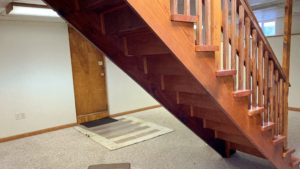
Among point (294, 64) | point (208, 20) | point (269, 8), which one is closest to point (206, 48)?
point (208, 20)

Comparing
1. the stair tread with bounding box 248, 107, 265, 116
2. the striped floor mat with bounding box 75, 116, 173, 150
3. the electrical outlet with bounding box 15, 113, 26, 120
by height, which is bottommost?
the striped floor mat with bounding box 75, 116, 173, 150

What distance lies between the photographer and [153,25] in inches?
47.0

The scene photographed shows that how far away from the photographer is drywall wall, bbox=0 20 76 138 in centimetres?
400

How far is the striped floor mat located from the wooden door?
0.53 metres

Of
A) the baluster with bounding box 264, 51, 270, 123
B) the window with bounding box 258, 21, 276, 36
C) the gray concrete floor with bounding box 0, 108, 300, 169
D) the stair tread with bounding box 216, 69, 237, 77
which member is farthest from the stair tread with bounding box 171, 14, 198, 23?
the window with bounding box 258, 21, 276, 36

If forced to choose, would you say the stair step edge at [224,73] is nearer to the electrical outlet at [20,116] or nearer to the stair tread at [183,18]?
the stair tread at [183,18]

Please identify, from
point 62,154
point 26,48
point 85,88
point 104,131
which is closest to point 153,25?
point 62,154

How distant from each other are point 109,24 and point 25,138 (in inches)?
132

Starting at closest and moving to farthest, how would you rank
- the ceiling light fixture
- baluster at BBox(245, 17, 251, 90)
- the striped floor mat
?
baluster at BBox(245, 17, 251, 90)
the ceiling light fixture
the striped floor mat

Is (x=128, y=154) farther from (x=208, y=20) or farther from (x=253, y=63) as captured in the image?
(x=208, y=20)

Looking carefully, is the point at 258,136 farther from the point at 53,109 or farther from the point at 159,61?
the point at 53,109

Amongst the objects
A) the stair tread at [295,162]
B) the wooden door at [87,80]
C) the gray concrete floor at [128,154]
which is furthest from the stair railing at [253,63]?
the wooden door at [87,80]

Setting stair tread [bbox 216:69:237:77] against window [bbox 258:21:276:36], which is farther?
window [bbox 258:21:276:36]

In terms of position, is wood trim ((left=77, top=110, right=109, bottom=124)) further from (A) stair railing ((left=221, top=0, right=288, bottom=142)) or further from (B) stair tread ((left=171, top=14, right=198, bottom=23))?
(B) stair tread ((left=171, top=14, right=198, bottom=23))
